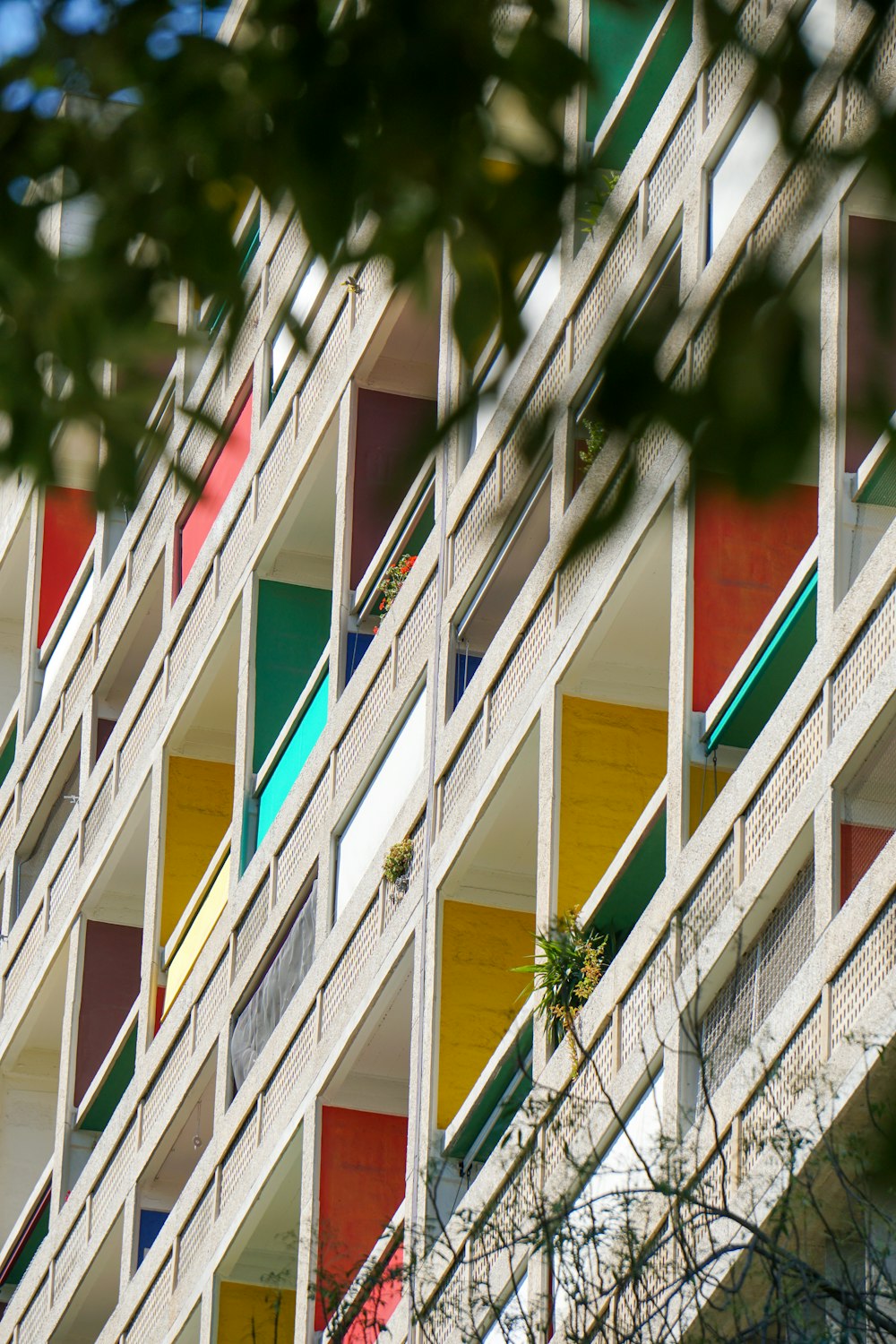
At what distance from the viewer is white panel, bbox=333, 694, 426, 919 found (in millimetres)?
19031

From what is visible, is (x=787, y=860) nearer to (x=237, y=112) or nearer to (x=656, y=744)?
(x=656, y=744)

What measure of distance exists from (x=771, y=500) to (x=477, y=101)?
2.73 ft

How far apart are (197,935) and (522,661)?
676 cm

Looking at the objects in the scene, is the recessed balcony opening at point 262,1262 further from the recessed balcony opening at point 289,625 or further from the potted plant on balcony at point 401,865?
the recessed balcony opening at point 289,625

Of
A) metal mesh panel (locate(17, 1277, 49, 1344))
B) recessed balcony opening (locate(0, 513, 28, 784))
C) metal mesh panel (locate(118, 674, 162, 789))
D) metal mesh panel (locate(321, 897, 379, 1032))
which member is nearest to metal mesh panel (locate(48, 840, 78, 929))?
metal mesh panel (locate(118, 674, 162, 789))

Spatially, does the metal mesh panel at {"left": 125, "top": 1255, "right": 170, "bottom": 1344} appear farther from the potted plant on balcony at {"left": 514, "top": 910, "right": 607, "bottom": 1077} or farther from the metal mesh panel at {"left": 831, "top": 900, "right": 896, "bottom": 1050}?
the metal mesh panel at {"left": 831, "top": 900, "right": 896, "bottom": 1050}

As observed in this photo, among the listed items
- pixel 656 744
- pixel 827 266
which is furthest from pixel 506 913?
pixel 827 266

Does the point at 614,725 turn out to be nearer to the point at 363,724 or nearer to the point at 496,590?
the point at 496,590

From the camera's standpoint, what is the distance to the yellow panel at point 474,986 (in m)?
17.8

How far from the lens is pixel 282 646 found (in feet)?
75.0

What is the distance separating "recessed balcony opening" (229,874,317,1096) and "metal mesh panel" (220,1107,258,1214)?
487mm

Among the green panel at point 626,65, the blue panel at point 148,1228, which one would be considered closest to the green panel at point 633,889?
the green panel at point 626,65

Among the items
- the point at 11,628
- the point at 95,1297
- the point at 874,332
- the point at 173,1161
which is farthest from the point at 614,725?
the point at 11,628

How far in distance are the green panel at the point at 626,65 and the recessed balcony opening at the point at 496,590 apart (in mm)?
2498
